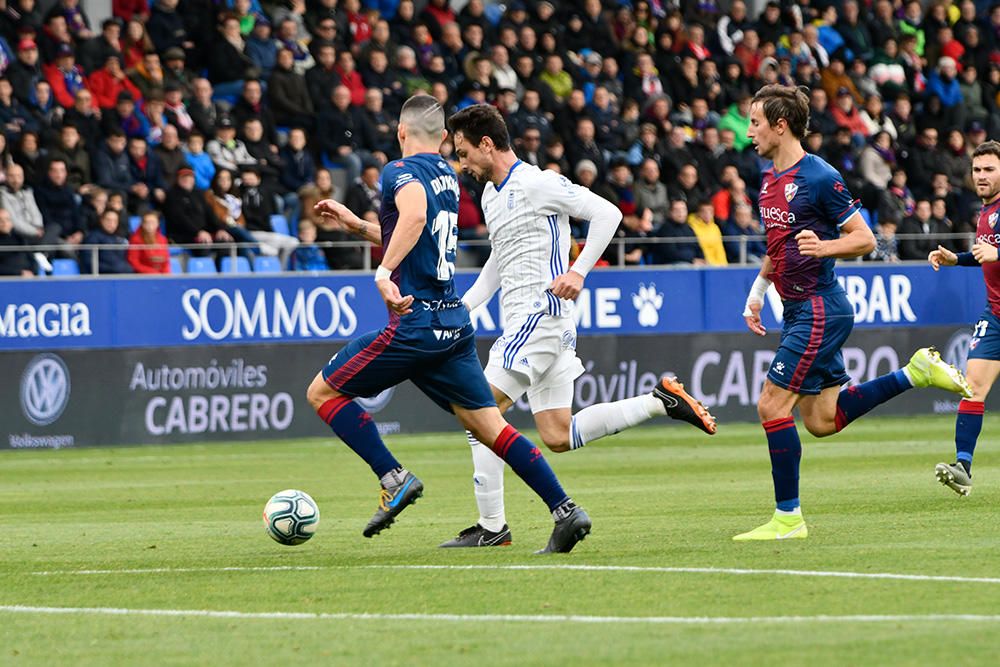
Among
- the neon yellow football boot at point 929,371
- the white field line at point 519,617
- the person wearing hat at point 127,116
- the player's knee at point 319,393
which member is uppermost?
the person wearing hat at point 127,116

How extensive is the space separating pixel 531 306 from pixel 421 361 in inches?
47.6

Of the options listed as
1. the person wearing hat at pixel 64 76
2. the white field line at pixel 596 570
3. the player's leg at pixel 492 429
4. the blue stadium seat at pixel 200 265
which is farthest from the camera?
the person wearing hat at pixel 64 76

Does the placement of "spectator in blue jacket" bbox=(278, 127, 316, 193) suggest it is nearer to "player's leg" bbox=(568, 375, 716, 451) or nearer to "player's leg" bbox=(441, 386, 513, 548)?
"player's leg" bbox=(568, 375, 716, 451)

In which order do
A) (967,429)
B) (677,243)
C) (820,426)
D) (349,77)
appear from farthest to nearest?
1. (349,77)
2. (677,243)
3. (967,429)
4. (820,426)

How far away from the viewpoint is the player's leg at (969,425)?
11703 millimetres

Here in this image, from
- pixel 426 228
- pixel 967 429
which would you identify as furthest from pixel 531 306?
pixel 967 429

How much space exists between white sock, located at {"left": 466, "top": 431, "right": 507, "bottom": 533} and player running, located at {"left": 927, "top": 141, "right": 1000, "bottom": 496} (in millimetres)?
3857

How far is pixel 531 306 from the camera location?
10016mm

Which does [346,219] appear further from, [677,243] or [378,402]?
[677,243]

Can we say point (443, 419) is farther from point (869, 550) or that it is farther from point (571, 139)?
point (869, 550)

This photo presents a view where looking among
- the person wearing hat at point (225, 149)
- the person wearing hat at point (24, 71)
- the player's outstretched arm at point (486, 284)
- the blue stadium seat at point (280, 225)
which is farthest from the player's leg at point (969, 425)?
the person wearing hat at point (24, 71)

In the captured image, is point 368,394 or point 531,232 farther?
point 531,232

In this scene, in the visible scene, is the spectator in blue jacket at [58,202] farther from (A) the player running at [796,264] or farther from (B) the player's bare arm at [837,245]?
(B) the player's bare arm at [837,245]

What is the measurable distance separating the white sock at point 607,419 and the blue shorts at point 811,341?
0.74 metres
